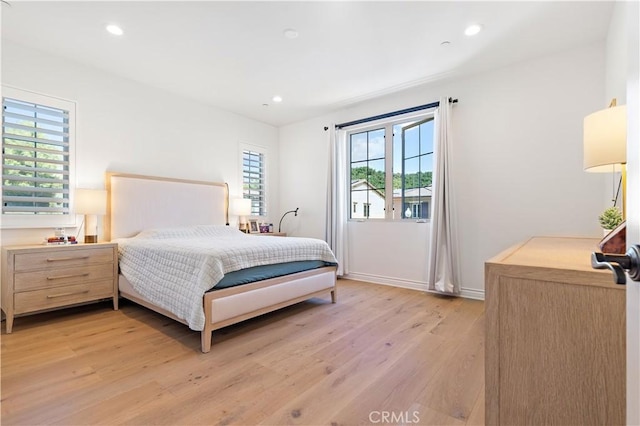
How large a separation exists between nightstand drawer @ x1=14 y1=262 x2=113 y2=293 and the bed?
18 centimetres

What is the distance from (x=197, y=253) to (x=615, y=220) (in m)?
2.60

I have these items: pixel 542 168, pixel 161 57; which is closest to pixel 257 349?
pixel 161 57

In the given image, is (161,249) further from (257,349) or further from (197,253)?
(257,349)

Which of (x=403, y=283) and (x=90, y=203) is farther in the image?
(x=403, y=283)

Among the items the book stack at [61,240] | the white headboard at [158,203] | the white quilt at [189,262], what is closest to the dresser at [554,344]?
the white quilt at [189,262]

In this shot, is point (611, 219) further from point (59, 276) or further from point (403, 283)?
point (59, 276)

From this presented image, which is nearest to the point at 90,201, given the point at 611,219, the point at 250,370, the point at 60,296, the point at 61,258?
the point at 61,258

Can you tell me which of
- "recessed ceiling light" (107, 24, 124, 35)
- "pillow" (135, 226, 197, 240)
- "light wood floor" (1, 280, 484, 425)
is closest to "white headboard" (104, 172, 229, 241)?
"pillow" (135, 226, 197, 240)

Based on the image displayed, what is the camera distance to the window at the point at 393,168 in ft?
12.8

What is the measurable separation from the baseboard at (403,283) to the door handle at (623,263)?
311 cm

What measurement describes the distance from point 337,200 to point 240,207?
4.68 feet

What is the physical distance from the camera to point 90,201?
116 inches

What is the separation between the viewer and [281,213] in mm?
5414

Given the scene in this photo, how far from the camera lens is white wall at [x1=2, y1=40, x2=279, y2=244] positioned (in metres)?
2.92
